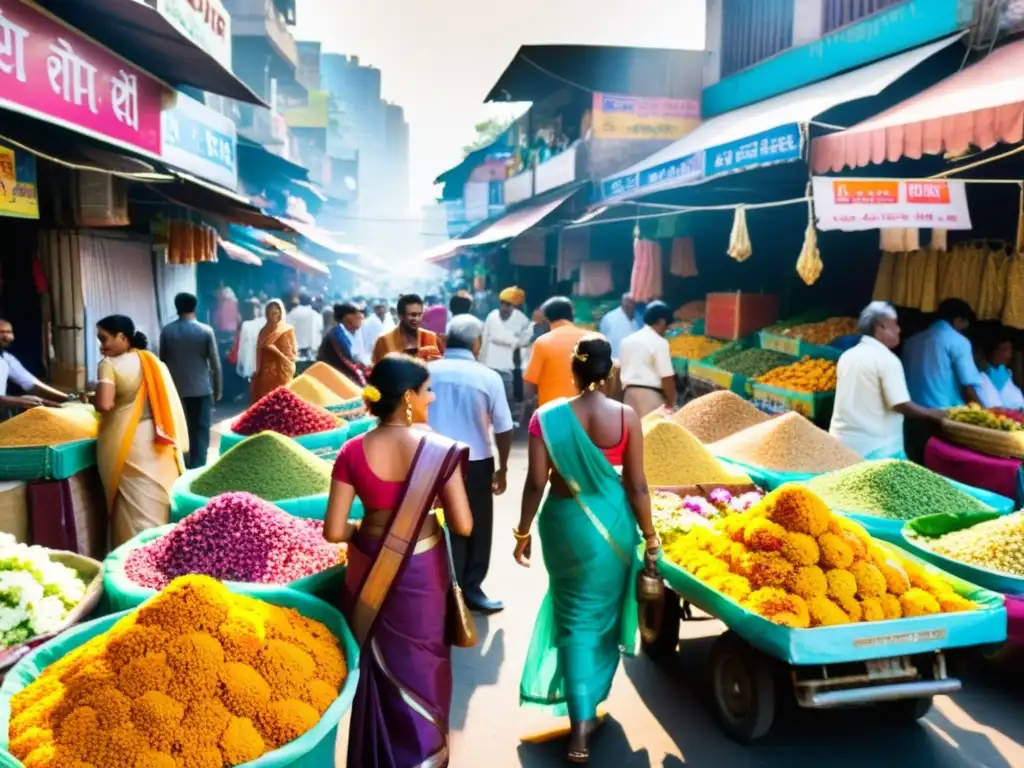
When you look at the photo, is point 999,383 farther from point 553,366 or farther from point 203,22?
point 203,22

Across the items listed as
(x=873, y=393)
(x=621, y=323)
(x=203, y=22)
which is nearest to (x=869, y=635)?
(x=873, y=393)

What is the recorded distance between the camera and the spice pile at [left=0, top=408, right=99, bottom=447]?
197 inches

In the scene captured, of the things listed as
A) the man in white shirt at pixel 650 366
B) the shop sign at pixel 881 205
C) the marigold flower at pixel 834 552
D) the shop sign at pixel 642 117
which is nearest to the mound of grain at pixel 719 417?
the man in white shirt at pixel 650 366

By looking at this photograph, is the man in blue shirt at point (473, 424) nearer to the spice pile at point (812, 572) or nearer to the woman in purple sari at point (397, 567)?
the spice pile at point (812, 572)

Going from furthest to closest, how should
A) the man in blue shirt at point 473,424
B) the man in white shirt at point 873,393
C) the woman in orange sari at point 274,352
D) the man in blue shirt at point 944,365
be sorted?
the woman in orange sari at point 274,352 < the man in blue shirt at point 944,365 < the man in white shirt at point 873,393 < the man in blue shirt at point 473,424

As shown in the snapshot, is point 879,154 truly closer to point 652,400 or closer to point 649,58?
point 652,400

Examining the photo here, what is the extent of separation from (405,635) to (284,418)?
300cm

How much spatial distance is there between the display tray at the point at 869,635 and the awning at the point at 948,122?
3700mm

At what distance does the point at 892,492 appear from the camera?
4.50 metres

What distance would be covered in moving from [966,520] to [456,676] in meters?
2.68

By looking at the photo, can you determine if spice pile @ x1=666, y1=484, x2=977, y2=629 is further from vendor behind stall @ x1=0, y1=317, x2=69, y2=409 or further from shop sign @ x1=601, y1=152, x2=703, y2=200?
shop sign @ x1=601, y1=152, x2=703, y2=200

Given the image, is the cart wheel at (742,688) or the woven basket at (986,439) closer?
the cart wheel at (742,688)

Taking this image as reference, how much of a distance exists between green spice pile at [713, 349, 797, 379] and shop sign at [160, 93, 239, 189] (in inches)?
272

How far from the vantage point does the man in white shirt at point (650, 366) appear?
7027 mm
